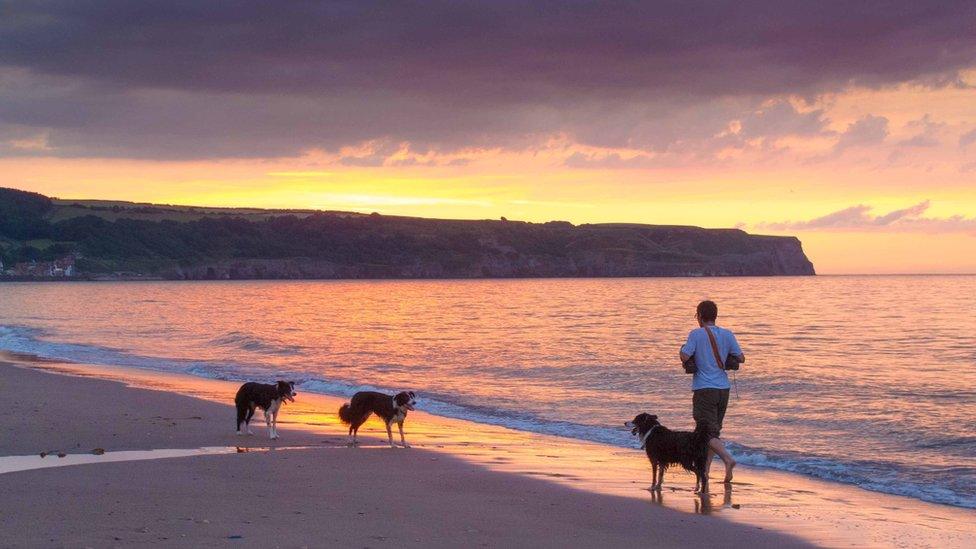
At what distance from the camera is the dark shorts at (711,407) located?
10.2 metres

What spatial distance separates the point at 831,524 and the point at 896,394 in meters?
11.8

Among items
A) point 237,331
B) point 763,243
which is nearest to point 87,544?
point 237,331

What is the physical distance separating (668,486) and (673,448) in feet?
2.24

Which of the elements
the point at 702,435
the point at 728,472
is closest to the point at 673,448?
the point at 702,435

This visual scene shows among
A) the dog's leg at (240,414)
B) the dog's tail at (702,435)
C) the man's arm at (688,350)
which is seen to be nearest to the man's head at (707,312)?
the man's arm at (688,350)

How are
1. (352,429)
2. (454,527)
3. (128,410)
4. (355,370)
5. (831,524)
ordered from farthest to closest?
1. (355,370)
2. (128,410)
3. (352,429)
4. (831,524)
5. (454,527)

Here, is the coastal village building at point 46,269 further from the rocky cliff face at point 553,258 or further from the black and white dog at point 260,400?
the black and white dog at point 260,400

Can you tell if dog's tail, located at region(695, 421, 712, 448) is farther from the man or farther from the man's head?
the man's head

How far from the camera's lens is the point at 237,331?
42.3 metres

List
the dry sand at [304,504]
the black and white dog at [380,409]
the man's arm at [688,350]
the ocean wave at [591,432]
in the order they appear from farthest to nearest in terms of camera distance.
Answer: the black and white dog at [380,409]
the ocean wave at [591,432]
the man's arm at [688,350]
the dry sand at [304,504]

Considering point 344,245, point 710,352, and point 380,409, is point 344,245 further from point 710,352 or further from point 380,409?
point 710,352

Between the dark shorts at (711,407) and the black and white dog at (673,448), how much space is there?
0.32 ft

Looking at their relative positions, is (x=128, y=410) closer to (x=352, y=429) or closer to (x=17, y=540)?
(x=352, y=429)

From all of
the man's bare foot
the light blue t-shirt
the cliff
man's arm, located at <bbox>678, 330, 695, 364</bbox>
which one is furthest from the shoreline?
the cliff
